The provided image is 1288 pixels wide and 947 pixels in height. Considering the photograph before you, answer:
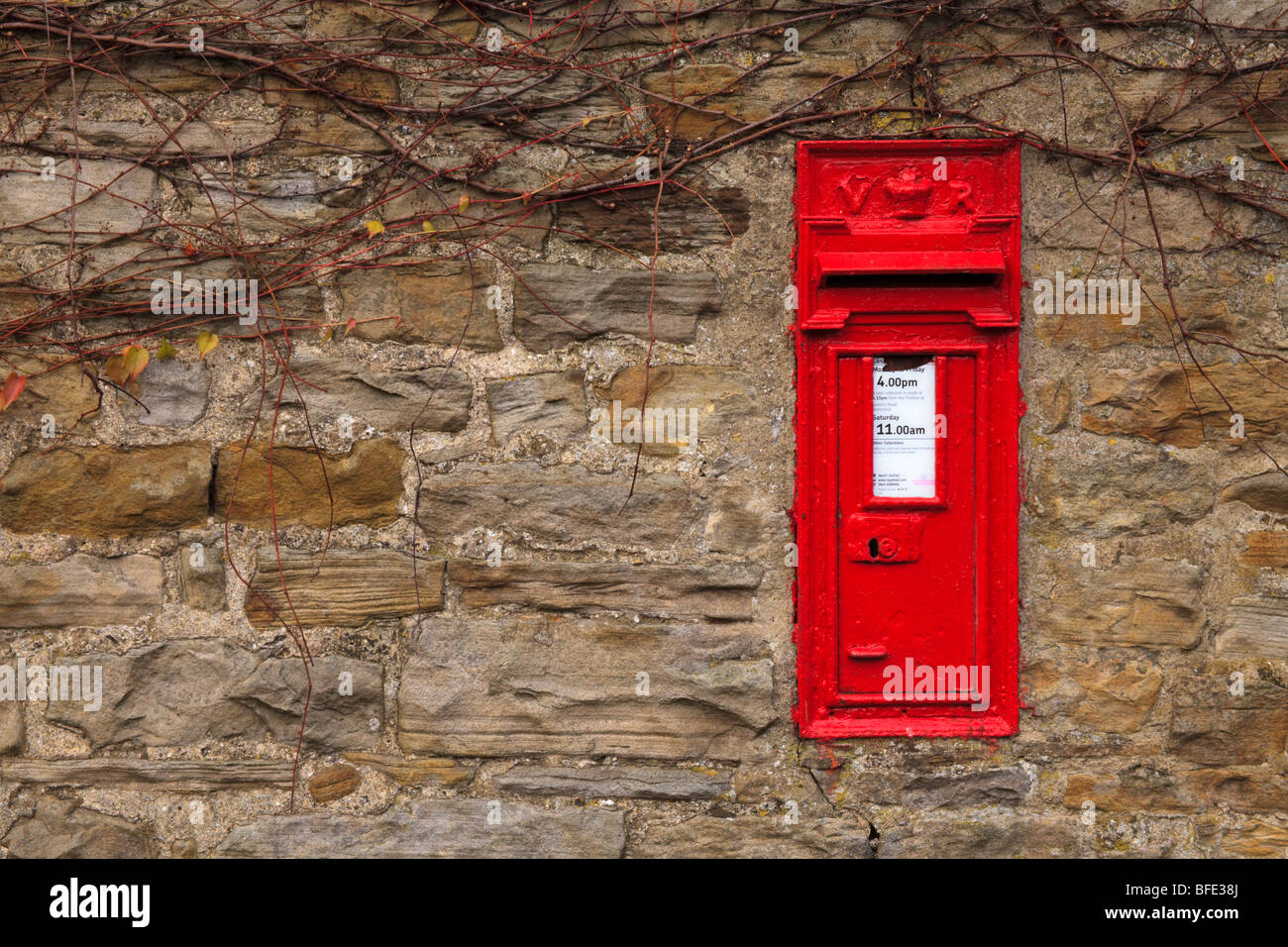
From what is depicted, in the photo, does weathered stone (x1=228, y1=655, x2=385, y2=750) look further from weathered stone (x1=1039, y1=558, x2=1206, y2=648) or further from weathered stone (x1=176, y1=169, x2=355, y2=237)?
weathered stone (x1=1039, y1=558, x2=1206, y2=648)

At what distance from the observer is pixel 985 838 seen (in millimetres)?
2830

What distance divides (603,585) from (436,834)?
82 centimetres

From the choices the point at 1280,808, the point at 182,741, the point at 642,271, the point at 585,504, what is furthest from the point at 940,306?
the point at 182,741

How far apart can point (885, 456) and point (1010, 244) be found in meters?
0.67

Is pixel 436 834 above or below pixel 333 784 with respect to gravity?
below

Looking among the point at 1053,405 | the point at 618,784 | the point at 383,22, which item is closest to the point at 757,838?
the point at 618,784

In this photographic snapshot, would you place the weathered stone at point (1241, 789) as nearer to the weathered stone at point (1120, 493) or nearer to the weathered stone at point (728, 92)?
the weathered stone at point (1120, 493)

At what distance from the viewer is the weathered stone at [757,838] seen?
283cm

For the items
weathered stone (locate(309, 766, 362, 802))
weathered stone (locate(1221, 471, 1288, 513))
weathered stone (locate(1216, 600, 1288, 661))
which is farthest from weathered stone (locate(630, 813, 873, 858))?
weathered stone (locate(1221, 471, 1288, 513))

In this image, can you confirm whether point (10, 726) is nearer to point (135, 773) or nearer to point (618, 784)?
point (135, 773)

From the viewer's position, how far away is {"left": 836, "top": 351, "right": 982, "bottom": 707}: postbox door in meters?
2.81

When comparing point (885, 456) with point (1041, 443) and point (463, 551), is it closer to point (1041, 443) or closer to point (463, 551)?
point (1041, 443)

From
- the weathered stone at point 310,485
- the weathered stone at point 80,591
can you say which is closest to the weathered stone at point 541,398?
the weathered stone at point 310,485

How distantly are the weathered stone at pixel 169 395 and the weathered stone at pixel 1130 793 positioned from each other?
263 centimetres
